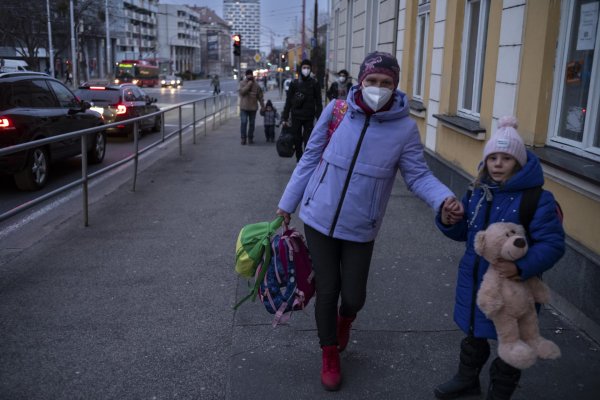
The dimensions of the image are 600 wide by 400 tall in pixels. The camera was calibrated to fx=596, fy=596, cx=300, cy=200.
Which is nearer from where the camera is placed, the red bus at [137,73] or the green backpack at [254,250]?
the green backpack at [254,250]

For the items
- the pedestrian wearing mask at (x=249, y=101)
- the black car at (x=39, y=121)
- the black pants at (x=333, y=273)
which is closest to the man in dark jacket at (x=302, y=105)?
the black car at (x=39, y=121)

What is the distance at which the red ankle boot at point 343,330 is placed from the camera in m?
3.47

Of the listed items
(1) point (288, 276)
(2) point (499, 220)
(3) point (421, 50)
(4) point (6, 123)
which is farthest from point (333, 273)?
(3) point (421, 50)

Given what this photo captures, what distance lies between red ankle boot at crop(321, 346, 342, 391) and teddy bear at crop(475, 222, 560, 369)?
924mm

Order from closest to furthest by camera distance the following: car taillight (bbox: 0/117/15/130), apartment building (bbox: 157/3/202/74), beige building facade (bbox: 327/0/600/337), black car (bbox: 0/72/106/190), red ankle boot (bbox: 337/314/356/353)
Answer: red ankle boot (bbox: 337/314/356/353) < beige building facade (bbox: 327/0/600/337) < black car (bbox: 0/72/106/190) < car taillight (bbox: 0/117/15/130) < apartment building (bbox: 157/3/202/74)

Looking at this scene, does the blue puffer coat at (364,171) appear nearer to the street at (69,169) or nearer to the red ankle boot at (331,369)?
the red ankle boot at (331,369)

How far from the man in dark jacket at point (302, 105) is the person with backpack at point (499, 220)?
7.25 meters

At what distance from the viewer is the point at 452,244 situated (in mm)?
5879

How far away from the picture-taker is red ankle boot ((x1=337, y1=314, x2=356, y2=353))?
3.47 m

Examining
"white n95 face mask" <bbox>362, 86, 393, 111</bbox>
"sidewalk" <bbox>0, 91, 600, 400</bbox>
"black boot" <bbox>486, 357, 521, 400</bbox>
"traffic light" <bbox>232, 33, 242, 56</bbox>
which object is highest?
"traffic light" <bbox>232, 33, 242, 56</bbox>

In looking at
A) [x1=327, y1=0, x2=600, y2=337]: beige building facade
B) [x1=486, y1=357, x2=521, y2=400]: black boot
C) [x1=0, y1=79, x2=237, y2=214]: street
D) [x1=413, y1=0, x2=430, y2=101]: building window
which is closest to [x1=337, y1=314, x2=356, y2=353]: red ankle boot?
[x1=486, y1=357, x2=521, y2=400]: black boot

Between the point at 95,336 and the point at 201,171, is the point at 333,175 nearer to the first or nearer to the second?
the point at 95,336

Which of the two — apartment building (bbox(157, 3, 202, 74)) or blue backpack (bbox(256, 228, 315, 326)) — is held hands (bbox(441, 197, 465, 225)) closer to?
blue backpack (bbox(256, 228, 315, 326))

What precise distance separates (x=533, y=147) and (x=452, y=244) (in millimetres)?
1328
